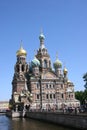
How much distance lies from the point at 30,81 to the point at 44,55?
33.1ft

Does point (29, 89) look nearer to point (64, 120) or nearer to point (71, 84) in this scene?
point (71, 84)

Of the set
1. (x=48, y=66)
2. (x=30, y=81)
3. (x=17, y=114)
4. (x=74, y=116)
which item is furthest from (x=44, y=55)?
(x=74, y=116)

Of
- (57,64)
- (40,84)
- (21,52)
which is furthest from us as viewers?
(57,64)

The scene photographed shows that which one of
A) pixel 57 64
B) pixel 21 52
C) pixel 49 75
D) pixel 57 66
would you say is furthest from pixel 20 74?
pixel 57 64

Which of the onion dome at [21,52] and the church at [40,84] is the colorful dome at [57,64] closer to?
the church at [40,84]

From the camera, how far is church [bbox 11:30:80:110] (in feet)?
241

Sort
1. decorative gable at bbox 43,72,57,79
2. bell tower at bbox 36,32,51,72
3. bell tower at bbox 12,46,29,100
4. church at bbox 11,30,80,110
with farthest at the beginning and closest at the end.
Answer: bell tower at bbox 36,32,51,72
decorative gable at bbox 43,72,57,79
bell tower at bbox 12,46,29,100
church at bbox 11,30,80,110

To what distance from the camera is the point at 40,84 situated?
75.5 m

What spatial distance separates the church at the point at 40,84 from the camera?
73.4m

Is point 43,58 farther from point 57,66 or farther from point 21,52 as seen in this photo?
point 21,52

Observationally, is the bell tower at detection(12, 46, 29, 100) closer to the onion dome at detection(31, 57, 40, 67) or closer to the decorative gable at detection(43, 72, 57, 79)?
the onion dome at detection(31, 57, 40, 67)

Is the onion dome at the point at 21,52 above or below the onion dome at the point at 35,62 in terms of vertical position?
above

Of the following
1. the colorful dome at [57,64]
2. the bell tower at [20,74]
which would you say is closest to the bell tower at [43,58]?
the colorful dome at [57,64]

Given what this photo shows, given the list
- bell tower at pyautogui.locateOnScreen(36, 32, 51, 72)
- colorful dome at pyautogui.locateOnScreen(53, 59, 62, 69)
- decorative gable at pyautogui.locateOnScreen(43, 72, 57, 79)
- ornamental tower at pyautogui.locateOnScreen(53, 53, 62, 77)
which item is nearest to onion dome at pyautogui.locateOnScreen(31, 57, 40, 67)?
bell tower at pyautogui.locateOnScreen(36, 32, 51, 72)
